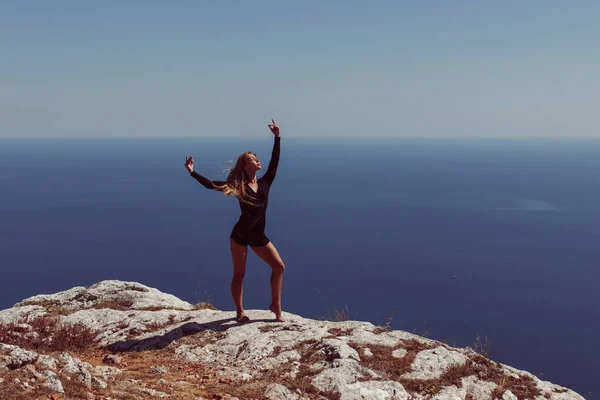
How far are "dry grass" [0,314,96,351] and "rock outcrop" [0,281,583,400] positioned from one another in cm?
3

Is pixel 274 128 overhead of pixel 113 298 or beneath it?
overhead

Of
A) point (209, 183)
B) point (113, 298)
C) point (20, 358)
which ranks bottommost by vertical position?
point (113, 298)

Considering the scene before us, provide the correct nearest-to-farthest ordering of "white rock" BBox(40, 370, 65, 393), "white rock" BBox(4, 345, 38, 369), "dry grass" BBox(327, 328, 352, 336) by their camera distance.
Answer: "white rock" BBox(40, 370, 65, 393)
"white rock" BBox(4, 345, 38, 369)
"dry grass" BBox(327, 328, 352, 336)

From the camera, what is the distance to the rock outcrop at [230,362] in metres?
6.20

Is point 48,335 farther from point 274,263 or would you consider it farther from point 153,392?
point 274,263

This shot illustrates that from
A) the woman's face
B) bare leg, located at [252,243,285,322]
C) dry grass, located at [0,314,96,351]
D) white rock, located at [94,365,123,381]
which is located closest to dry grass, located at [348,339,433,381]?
bare leg, located at [252,243,285,322]

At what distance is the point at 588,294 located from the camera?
100 metres

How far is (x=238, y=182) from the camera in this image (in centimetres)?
884

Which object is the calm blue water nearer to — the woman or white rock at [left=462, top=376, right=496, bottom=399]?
white rock at [left=462, top=376, right=496, bottom=399]

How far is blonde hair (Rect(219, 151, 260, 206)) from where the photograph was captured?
8703mm

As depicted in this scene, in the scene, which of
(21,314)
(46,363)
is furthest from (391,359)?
(21,314)

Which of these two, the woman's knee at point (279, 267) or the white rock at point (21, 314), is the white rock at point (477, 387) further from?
the white rock at point (21, 314)

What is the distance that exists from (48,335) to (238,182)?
503cm

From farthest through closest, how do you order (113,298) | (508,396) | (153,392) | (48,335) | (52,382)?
(113,298), (48,335), (508,396), (153,392), (52,382)
